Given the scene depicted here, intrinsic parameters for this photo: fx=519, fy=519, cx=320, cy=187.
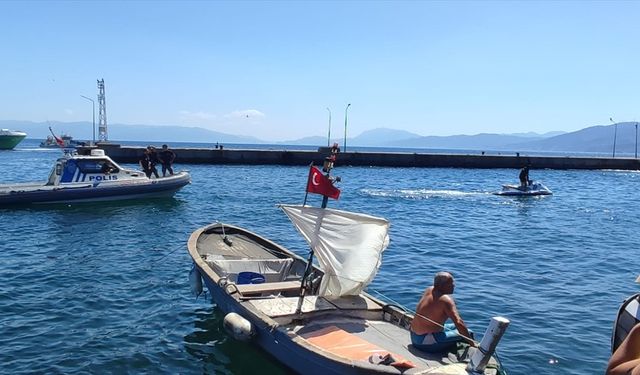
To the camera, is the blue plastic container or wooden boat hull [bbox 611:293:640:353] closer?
wooden boat hull [bbox 611:293:640:353]

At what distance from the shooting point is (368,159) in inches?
2653

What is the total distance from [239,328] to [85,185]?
20.0 m

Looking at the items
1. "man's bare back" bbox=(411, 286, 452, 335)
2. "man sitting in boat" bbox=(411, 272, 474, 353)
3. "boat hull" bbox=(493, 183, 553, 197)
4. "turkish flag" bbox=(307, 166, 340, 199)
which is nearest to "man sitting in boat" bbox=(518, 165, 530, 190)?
"boat hull" bbox=(493, 183, 553, 197)

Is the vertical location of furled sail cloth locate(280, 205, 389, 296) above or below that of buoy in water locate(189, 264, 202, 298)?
above

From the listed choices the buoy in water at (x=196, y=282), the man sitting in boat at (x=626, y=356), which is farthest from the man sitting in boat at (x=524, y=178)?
the man sitting in boat at (x=626, y=356)

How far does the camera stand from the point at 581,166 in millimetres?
71500

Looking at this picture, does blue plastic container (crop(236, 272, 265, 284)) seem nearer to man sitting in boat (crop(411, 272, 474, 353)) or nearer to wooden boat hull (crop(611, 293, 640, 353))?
man sitting in boat (crop(411, 272, 474, 353))

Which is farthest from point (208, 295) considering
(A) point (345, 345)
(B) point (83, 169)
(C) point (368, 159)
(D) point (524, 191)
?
(C) point (368, 159)

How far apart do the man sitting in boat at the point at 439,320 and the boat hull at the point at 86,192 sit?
2219cm

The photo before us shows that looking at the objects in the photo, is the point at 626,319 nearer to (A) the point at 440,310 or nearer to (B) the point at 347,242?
(A) the point at 440,310

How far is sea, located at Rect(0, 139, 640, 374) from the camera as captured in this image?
1018 cm

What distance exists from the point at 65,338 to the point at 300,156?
55313 millimetres

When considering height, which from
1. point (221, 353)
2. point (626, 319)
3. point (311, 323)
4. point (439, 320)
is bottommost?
point (221, 353)

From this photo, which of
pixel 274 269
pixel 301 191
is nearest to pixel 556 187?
pixel 301 191
